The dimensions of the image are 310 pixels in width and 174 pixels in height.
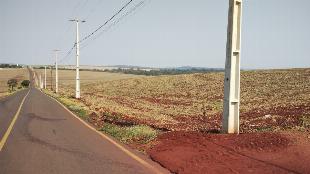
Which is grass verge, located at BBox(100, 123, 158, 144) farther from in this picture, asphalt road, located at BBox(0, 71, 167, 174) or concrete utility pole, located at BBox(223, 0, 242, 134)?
concrete utility pole, located at BBox(223, 0, 242, 134)

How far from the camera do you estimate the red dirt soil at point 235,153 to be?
28.0 feet

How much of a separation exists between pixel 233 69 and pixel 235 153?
314 centimetres

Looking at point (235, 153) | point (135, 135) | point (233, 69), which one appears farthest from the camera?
point (135, 135)

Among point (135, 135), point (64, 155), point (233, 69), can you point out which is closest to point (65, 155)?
point (64, 155)

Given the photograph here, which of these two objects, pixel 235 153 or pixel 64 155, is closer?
pixel 235 153

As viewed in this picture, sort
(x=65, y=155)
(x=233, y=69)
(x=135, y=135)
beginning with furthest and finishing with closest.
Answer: (x=135, y=135)
(x=233, y=69)
(x=65, y=155)

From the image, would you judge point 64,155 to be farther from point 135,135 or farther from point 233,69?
point 233,69

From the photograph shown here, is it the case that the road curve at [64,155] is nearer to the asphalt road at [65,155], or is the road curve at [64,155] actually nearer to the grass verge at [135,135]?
the asphalt road at [65,155]

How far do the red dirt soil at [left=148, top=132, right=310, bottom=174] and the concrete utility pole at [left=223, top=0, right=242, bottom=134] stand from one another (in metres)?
0.60

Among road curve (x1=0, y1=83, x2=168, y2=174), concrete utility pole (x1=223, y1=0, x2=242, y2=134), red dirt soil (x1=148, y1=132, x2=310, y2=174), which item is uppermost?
concrete utility pole (x1=223, y1=0, x2=242, y2=134)

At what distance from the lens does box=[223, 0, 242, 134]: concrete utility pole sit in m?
12.1

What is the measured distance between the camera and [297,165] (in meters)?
8.38

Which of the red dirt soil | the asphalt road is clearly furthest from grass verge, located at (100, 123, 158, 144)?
the red dirt soil

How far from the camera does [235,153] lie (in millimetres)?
9867
